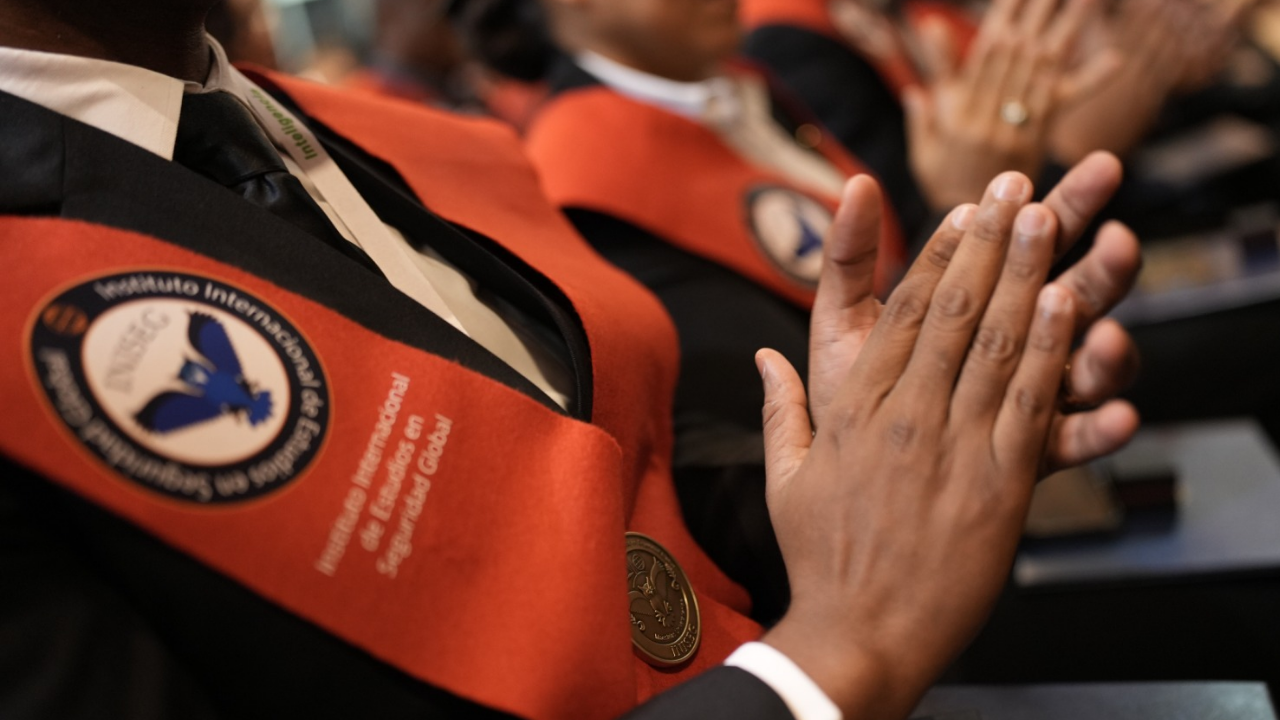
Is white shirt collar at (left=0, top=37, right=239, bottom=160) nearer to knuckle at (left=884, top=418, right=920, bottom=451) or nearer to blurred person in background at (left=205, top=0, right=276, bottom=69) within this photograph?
knuckle at (left=884, top=418, right=920, bottom=451)

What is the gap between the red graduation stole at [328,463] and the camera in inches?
18.6

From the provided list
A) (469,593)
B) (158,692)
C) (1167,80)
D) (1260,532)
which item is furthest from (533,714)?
(1167,80)

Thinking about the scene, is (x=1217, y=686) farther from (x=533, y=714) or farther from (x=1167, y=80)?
(x=1167, y=80)

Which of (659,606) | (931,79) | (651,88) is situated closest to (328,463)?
(659,606)

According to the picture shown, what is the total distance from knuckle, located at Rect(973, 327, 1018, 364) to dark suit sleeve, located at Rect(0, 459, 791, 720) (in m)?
0.22

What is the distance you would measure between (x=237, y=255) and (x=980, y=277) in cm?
42

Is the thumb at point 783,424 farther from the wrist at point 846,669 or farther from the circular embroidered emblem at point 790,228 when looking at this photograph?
the circular embroidered emblem at point 790,228

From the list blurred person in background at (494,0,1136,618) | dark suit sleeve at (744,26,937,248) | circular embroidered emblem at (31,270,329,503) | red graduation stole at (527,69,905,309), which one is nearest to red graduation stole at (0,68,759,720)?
circular embroidered emblem at (31,270,329,503)

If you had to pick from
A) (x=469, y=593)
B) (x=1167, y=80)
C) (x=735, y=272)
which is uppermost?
(x=1167, y=80)

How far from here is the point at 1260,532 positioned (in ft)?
3.12

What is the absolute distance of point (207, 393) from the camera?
1.63ft

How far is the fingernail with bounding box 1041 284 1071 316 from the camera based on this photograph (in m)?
0.54

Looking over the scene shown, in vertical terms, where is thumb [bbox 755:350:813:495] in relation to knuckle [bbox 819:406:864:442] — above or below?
below

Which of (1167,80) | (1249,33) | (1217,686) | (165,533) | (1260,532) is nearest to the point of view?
(165,533)
